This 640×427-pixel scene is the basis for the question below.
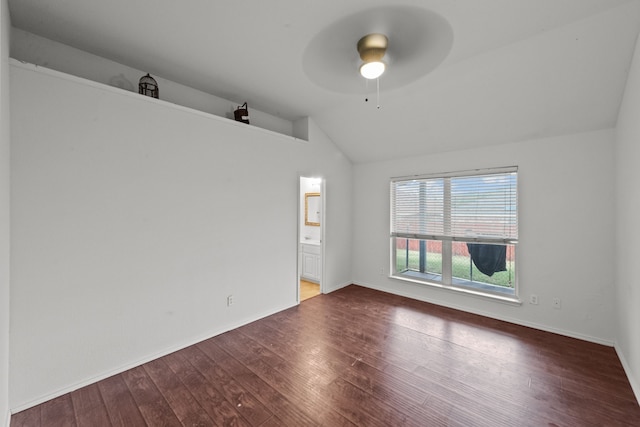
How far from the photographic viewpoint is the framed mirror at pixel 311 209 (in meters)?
5.40

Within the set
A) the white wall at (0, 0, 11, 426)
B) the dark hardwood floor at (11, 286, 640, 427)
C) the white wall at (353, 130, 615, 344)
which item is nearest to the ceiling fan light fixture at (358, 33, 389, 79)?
the white wall at (353, 130, 615, 344)

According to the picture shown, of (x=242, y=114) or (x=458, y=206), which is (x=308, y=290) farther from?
(x=242, y=114)

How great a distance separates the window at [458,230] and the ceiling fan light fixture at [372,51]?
7.30ft

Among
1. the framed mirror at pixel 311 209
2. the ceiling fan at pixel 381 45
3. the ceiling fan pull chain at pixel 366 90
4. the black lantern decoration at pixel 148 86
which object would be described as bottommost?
the framed mirror at pixel 311 209

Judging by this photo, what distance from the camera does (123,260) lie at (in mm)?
2355

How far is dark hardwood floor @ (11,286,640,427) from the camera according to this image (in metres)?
1.82

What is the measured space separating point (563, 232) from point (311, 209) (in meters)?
3.89

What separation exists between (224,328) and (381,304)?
7.26 ft

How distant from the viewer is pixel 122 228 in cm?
235

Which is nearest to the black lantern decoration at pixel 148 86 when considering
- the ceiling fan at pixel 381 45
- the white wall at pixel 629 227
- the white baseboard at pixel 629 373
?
the ceiling fan at pixel 381 45

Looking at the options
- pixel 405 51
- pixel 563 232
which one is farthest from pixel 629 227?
pixel 405 51

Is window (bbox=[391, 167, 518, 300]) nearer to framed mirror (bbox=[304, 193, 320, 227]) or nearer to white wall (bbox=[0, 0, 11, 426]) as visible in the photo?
framed mirror (bbox=[304, 193, 320, 227])

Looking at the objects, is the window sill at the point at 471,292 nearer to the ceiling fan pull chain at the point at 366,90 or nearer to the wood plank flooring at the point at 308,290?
the wood plank flooring at the point at 308,290

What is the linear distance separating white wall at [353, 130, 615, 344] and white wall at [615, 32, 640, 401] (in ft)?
0.48
